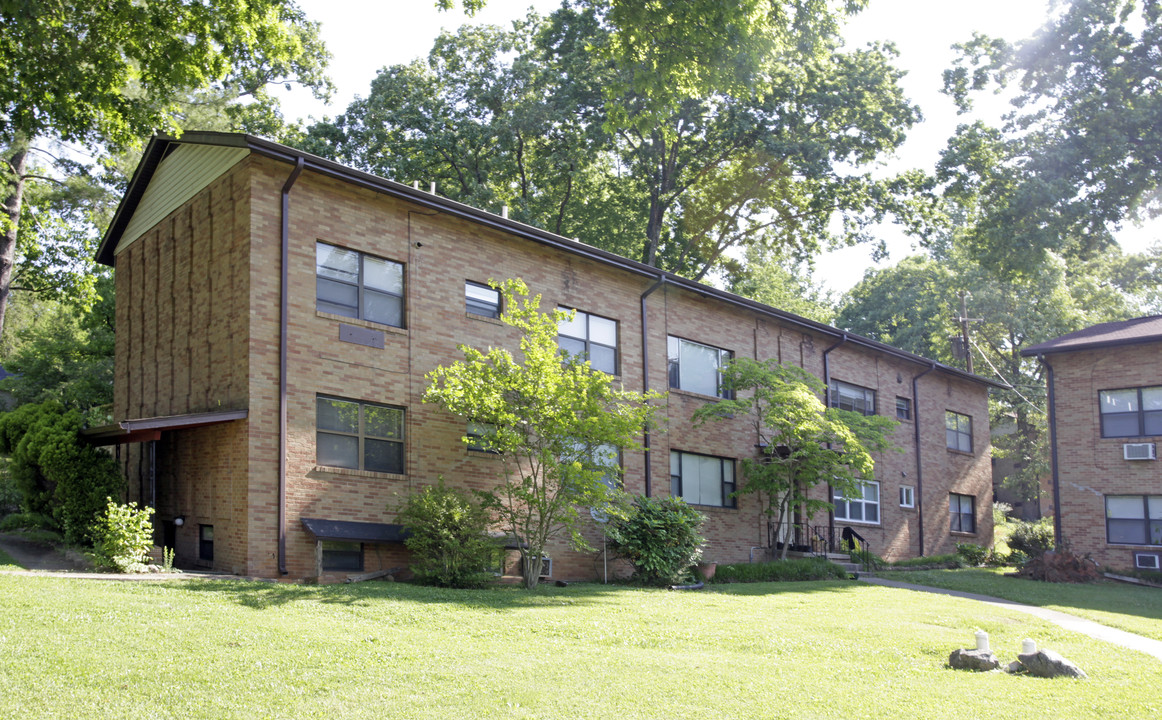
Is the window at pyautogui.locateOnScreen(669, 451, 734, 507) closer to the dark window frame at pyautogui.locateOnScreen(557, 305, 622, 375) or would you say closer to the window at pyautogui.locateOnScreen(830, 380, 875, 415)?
the dark window frame at pyautogui.locateOnScreen(557, 305, 622, 375)

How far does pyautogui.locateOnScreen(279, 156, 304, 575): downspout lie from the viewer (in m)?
15.0

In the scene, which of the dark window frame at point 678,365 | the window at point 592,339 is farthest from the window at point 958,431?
the window at point 592,339

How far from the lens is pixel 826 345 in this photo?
2892cm

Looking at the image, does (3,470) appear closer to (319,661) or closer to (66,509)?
(66,509)

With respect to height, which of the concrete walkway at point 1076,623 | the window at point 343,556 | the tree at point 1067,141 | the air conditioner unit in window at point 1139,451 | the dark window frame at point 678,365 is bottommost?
the concrete walkway at point 1076,623

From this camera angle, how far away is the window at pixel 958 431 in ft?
112

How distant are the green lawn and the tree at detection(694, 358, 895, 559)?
2981 millimetres

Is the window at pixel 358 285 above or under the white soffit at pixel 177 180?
under

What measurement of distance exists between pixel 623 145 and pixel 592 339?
1923 cm

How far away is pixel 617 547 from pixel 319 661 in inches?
458

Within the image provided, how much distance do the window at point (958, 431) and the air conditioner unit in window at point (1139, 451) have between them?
6.33 meters

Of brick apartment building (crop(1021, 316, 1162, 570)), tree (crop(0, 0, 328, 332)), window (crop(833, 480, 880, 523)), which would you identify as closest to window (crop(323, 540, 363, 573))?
tree (crop(0, 0, 328, 332))

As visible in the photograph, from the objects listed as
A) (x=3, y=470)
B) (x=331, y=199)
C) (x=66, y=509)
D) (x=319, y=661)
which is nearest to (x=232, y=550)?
(x=66, y=509)

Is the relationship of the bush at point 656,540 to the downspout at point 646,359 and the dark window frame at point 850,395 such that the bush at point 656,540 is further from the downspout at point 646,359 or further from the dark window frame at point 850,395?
the dark window frame at point 850,395
